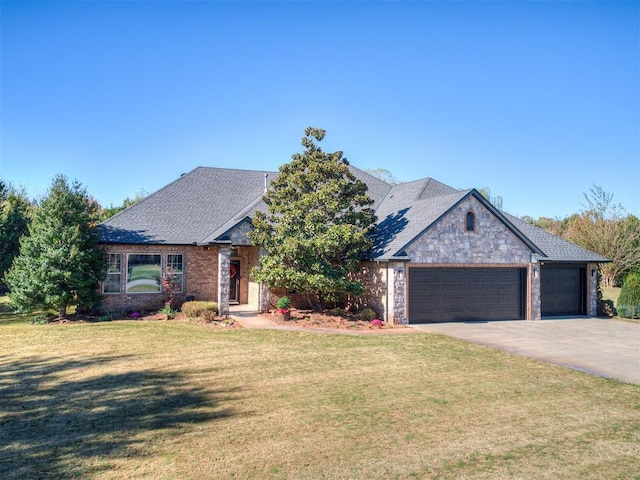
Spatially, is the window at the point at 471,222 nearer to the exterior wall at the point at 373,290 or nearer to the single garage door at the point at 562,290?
the exterior wall at the point at 373,290

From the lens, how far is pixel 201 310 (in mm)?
18625

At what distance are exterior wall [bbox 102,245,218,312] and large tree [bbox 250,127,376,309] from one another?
330cm

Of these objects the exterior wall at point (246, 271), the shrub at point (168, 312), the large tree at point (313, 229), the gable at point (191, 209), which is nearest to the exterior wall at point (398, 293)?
the large tree at point (313, 229)

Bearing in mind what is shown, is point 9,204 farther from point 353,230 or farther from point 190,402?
point 190,402

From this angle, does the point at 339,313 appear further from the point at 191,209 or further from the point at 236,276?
the point at 191,209

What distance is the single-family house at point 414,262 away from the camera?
63.9 feet

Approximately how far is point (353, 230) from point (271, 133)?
32.3 feet

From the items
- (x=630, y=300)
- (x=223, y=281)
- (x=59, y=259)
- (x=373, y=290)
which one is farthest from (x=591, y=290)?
(x=59, y=259)

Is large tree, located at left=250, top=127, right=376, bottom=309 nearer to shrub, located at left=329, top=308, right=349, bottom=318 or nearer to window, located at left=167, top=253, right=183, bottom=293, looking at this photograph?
shrub, located at left=329, top=308, right=349, bottom=318

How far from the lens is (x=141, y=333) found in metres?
16.1

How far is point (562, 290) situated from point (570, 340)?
24.6 ft

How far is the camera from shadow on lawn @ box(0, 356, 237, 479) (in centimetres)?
627

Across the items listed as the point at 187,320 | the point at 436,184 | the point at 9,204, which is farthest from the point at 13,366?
the point at 9,204

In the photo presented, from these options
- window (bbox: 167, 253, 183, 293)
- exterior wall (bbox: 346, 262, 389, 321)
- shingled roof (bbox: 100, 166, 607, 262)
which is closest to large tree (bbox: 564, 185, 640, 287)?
shingled roof (bbox: 100, 166, 607, 262)
